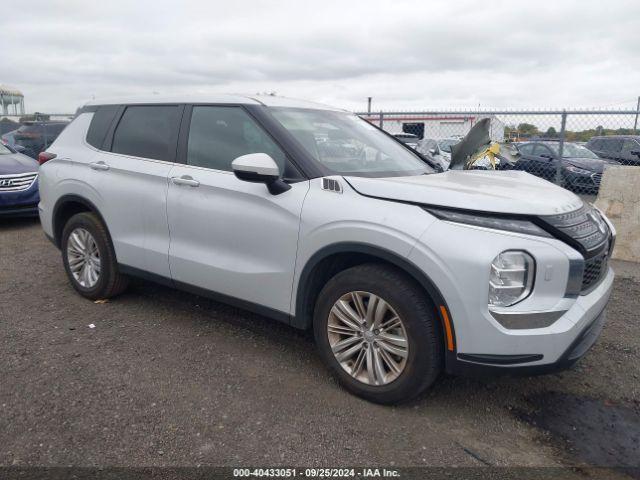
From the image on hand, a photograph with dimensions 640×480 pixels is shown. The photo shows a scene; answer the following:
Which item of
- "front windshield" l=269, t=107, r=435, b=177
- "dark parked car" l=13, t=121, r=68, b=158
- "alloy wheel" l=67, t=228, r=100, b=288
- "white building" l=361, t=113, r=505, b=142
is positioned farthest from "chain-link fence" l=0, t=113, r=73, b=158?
"front windshield" l=269, t=107, r=435, b=177

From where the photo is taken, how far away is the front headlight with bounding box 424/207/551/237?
2.60 metres

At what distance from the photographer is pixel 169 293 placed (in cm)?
495

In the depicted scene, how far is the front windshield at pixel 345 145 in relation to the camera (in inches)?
135

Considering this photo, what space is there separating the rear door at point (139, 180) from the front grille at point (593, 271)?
2778 mm

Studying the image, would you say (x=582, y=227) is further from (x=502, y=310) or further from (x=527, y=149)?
(x=527, y=149)

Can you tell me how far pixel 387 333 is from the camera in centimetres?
290

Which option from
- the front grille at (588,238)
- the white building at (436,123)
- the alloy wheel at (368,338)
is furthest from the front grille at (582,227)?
the white building at (436,123)

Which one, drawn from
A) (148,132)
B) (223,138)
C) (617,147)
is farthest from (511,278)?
(617,147)

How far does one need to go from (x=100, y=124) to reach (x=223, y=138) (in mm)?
1541

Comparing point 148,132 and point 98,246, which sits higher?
point 148,132

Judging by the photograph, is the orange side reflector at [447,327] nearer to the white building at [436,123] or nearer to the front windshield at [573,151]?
the white building at [436,123]

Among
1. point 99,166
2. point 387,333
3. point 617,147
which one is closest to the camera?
point 387,333

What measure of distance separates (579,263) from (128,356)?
113 inches

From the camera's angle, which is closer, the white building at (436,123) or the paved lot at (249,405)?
the paved lot at (249,405)
